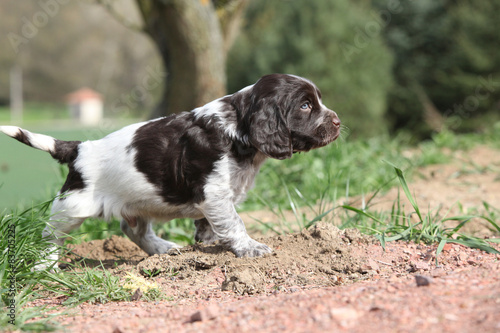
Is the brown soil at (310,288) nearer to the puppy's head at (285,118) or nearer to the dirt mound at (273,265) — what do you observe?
the dirt mound at (273,265)

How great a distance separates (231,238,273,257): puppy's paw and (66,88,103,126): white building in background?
27.8m

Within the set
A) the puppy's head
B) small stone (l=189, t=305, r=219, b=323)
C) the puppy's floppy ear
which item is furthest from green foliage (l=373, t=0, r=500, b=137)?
small stone (l=189, t=305, r=219, b=323)

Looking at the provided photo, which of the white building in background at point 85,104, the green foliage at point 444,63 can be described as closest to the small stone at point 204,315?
the green foliage at point 444,63

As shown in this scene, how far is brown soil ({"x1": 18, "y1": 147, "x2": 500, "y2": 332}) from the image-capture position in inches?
83.4

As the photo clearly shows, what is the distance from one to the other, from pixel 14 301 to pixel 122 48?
29754mm

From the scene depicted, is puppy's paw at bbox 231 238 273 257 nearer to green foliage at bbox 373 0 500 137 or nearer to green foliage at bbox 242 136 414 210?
green foliage at bbox 242 136 414 210

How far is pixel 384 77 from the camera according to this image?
44.7ft

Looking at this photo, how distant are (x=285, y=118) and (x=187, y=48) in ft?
13.1

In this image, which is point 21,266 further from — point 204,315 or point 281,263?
point 281,263

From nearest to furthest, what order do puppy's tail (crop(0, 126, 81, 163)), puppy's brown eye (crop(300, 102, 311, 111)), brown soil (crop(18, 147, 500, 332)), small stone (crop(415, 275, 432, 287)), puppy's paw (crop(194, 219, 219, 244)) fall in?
1. brown soil (crop(18, 147, 500, 332))
2. small stone (crop(415, 275, 432, 287))
3. puppy's brown eye (crop(300, 102, 311, 111))
4. puppy's tail (crop(0, 126, 81, 163))
5. puppy's paw (crop(194, 219, 219, 244))

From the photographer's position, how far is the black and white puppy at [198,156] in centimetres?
347

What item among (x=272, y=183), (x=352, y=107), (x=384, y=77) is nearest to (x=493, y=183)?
(x=272, y=183)

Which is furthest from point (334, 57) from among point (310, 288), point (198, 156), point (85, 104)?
point (85, 104)

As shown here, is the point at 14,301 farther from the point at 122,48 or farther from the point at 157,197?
the point at 122,48
